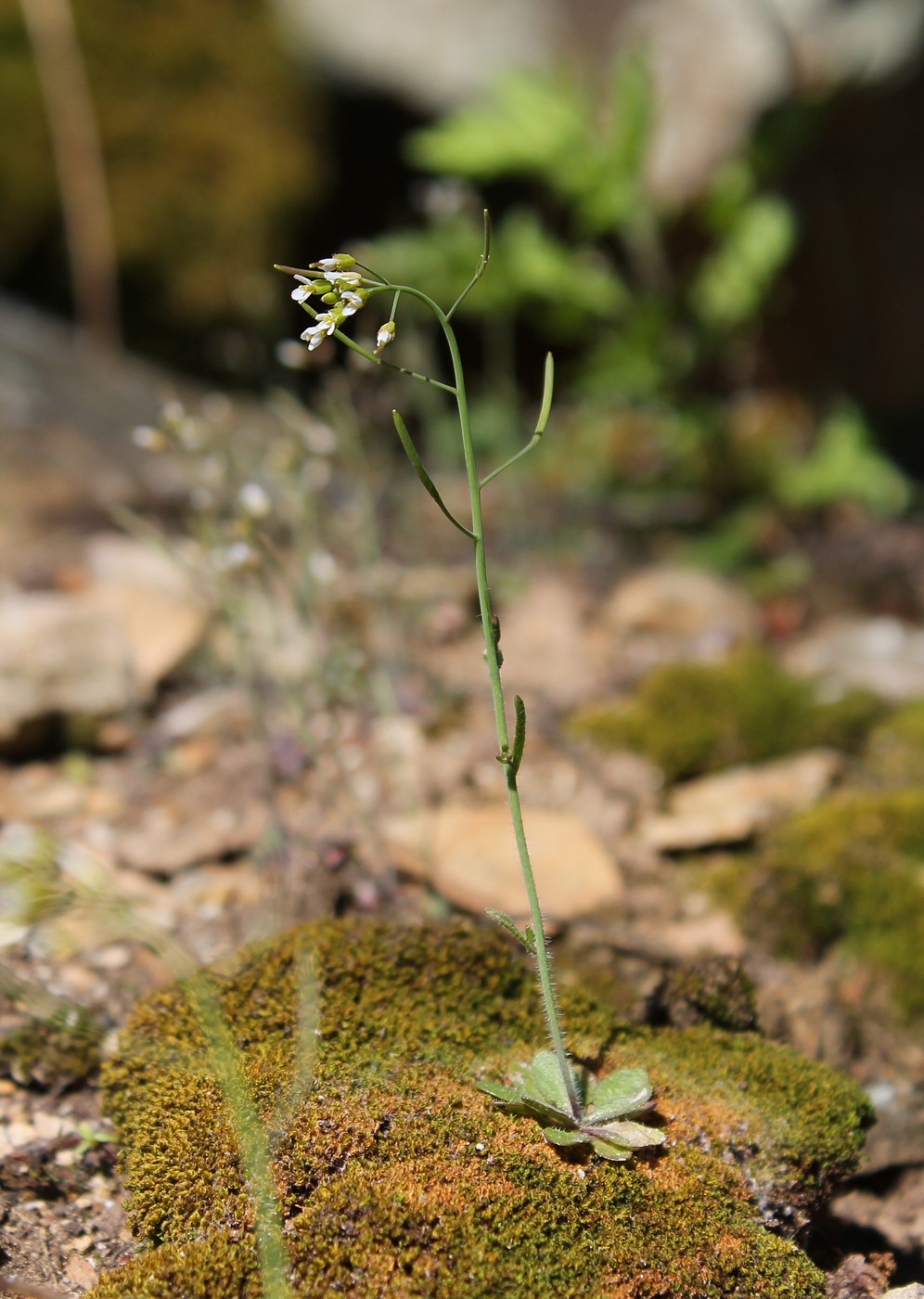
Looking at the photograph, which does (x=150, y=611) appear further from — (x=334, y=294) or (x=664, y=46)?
(x=664, y=46)

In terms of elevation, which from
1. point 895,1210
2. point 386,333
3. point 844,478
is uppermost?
point 844,478

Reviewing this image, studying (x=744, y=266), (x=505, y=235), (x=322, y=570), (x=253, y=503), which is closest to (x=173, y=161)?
(x=505, y=235)

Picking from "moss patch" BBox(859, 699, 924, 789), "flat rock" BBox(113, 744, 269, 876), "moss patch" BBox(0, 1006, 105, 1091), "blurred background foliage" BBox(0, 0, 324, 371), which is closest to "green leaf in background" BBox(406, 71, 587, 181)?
"blurred background foliage" BBox(0, 0, 324, 371)

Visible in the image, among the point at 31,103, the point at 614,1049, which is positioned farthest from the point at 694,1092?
the point at 31,103

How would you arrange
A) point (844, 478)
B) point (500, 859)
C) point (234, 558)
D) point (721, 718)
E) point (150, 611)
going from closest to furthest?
point (234, 558) → point (500, 859) → point (721, 718) → point (150, 611) → point (844, 478)

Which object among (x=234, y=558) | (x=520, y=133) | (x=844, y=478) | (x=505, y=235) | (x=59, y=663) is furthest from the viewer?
(x=505, y=235)

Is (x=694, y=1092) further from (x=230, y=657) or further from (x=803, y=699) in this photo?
(x=230, y=657)
